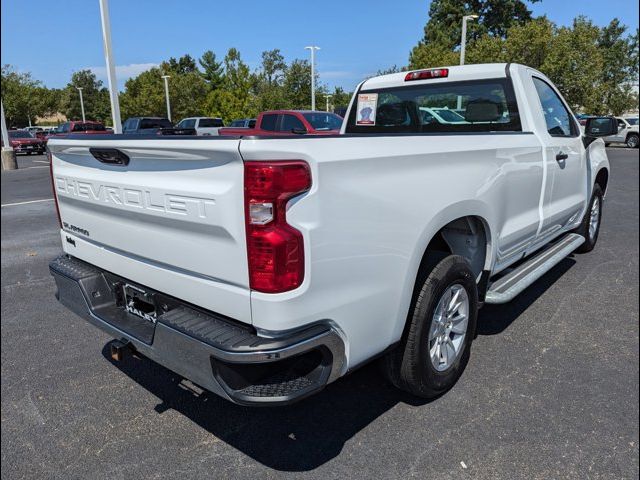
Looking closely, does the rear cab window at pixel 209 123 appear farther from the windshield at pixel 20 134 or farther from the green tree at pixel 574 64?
the green tree at pixel 574 64

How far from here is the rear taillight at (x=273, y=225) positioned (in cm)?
184

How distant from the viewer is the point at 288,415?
111 inches

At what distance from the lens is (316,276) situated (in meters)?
1.96

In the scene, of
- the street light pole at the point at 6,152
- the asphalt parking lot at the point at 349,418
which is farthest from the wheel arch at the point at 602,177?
the street light pole at the point at 6,152

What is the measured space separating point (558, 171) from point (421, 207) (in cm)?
231

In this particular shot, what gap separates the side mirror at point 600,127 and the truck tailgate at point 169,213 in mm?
4339

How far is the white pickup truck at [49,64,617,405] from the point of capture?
6.23ft

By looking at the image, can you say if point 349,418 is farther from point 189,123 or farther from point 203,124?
point 189,123

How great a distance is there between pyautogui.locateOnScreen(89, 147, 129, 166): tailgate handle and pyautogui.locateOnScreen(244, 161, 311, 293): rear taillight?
887 mm

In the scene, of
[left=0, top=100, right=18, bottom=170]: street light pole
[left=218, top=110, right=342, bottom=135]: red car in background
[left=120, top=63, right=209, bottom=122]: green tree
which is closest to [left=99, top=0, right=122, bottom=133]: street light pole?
[left=218, top=110, right=342, bottom=135]: red car in background

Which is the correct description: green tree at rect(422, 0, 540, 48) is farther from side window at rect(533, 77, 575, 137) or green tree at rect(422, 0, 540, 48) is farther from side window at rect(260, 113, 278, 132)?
side window at rect(533, 77, 575, 137)

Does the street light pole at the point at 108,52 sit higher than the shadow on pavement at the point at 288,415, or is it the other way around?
the street light pole at the point at 108,52

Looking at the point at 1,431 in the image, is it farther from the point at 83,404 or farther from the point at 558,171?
the point at 558,171

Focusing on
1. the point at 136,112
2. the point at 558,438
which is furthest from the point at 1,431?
the point at 136,112
